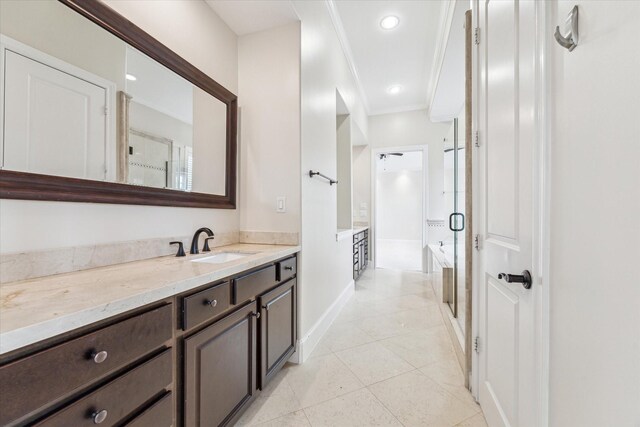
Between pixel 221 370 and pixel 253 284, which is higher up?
pixel 253 284

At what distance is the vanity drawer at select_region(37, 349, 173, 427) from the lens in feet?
2.13

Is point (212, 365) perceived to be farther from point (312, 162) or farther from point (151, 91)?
point (312, 162)

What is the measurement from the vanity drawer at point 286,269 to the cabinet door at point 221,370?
0.30 metres

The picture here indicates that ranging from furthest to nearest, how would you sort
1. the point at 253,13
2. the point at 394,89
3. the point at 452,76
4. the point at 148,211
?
the point at 394,89 < the point at 452,76 < the point at 253,13 < the point at 148,211

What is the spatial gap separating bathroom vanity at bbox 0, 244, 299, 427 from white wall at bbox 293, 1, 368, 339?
0.67 meters

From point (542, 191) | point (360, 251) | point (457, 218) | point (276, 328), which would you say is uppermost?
point (542, 191)

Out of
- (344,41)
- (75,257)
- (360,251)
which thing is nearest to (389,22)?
(344,41)

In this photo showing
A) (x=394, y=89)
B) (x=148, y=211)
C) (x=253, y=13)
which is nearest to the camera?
(x=148, y=211)

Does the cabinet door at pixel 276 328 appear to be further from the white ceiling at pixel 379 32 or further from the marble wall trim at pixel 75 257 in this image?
the white ceiling at pixel 379 32

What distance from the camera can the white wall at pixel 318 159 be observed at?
2.06 metres

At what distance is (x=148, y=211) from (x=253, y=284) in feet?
2.28

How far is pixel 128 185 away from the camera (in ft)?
4.28

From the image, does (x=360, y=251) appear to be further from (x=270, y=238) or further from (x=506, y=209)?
(x=506, y=209)

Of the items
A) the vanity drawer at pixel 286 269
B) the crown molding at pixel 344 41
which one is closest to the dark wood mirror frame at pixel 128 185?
the vanity drawer at pixel 286 269
